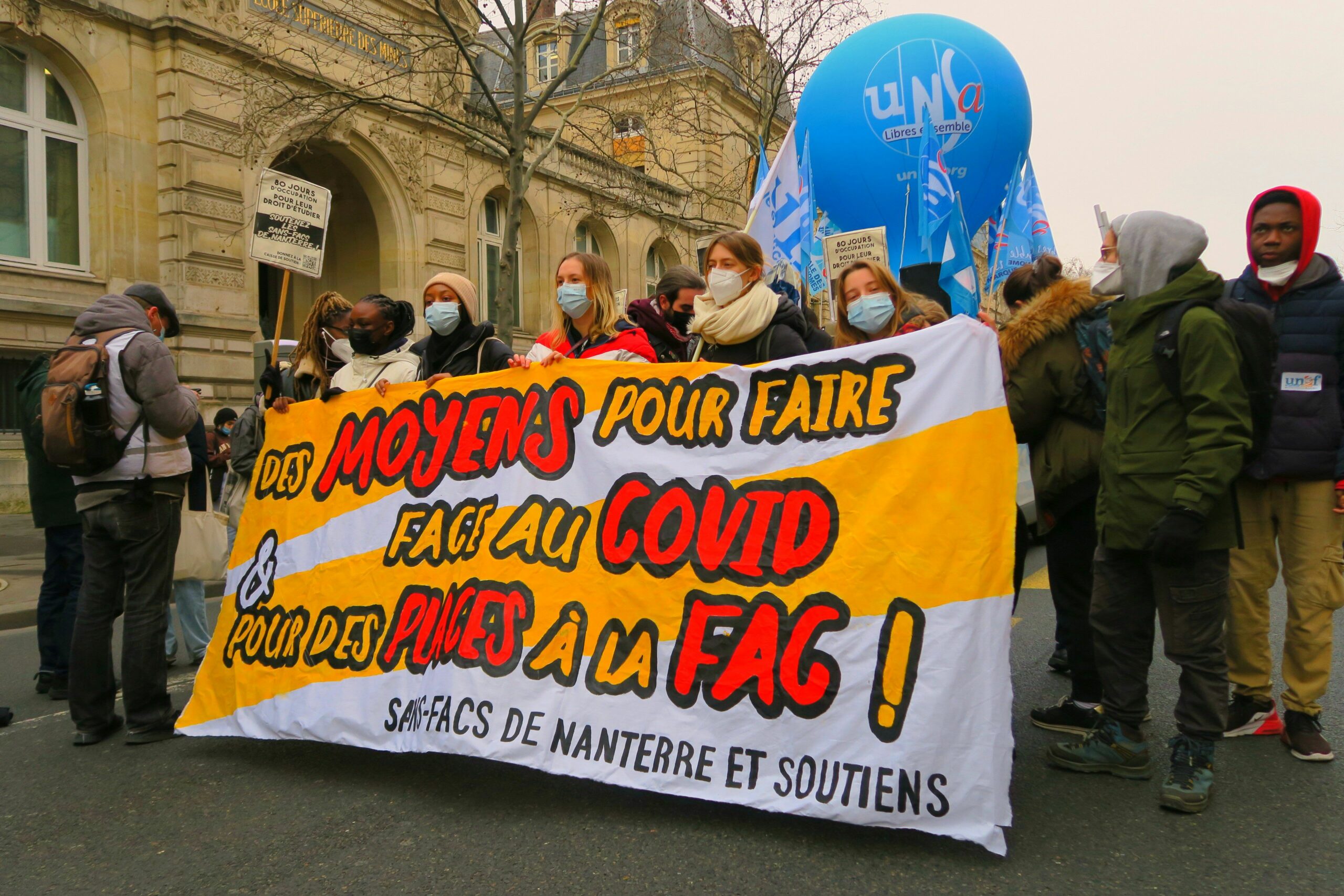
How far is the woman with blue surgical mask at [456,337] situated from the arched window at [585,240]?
2050 centimetres

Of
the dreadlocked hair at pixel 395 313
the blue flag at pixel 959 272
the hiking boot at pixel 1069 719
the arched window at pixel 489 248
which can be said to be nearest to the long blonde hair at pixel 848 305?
the hiking boot at pixel 1069 719

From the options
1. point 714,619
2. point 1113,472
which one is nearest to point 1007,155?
point 1113,472

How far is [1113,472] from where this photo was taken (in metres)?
3.36

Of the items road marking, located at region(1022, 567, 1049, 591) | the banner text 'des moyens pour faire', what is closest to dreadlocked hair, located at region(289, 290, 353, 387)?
the banner text 'des moyens pour faire'

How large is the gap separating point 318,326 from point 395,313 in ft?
1.61

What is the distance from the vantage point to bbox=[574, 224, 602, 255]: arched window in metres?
25.1

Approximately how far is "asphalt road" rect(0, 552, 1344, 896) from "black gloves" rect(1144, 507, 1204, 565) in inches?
33.4

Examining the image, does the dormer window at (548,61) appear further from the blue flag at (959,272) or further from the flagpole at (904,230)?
the blue flag at (959,272)

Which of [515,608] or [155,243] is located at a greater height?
[155,243]

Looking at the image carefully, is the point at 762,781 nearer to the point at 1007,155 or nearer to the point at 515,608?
the point at 515,608

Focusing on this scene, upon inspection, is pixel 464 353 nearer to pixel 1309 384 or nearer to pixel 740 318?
pixel 740 318

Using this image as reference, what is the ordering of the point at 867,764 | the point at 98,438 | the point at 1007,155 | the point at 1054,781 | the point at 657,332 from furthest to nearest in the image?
the point at 1007,155, the point at 657,332, the point at 98,438, the point at 1054,781, the point at 867,764

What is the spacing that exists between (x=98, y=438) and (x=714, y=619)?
8.98 ft

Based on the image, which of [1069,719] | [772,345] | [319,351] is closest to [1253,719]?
[1069,719]
